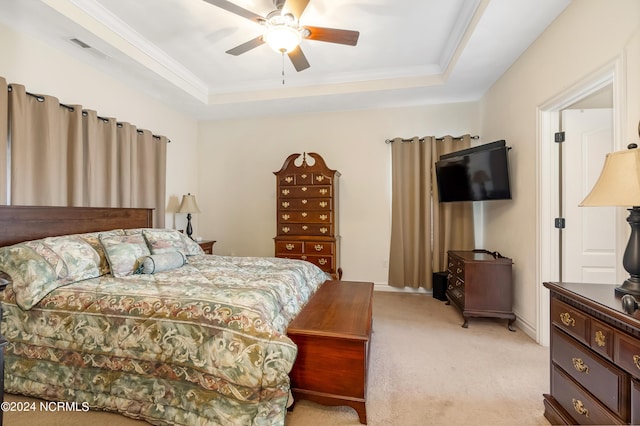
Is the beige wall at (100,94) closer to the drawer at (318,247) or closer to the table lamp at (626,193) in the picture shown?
the drawer at (318,247)

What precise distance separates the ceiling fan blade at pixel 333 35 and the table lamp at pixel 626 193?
5.96 ft

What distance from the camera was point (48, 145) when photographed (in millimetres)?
2559

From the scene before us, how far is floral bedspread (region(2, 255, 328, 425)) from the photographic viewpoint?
1474 millimetres

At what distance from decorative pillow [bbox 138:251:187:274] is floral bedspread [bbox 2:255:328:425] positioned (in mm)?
374

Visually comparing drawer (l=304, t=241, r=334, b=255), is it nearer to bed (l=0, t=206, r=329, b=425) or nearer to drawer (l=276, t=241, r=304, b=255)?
drawer (l=276, t=241, r=304, b=255)

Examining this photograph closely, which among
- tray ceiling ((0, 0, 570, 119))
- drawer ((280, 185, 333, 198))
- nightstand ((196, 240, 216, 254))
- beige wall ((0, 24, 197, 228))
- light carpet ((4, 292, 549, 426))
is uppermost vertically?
tray ceiling ((0, 0, 570, 119))

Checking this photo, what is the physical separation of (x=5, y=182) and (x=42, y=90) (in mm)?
978

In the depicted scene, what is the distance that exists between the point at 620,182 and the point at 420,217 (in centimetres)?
285

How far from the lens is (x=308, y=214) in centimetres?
397

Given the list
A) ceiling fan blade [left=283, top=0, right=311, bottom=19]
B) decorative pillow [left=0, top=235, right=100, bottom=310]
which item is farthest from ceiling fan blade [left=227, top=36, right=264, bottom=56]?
decorative pillow [left=0, top=235, right=100, bottom=310]

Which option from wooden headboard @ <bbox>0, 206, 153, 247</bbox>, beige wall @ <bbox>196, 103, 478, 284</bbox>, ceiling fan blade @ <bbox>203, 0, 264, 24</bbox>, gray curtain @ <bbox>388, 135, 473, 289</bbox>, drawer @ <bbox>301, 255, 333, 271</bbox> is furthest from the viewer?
beige wall @ <bbox>196, 103, 478, 284</bbox>

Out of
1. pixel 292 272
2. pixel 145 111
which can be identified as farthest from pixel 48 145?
pixel 292 272

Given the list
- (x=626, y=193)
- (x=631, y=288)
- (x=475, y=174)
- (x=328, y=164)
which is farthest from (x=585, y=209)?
(x=328, y=164)

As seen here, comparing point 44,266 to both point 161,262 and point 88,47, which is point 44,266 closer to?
point 161,262
